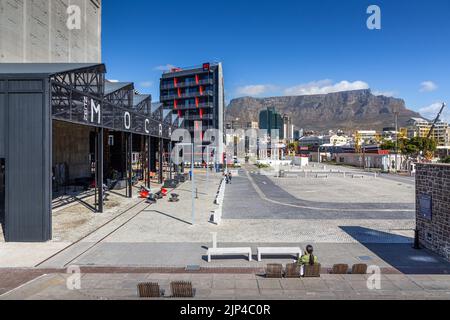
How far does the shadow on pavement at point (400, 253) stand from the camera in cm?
1234

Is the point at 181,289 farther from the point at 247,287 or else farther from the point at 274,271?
the point at 274,271

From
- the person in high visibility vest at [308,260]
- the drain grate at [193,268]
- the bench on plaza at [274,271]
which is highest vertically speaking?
the person in high visibility vest at [308,260]

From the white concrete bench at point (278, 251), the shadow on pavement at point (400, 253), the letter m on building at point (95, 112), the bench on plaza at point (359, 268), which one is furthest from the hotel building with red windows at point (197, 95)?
the bench on plaza at point (359, 268)

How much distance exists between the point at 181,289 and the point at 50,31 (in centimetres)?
3131

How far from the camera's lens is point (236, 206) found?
25703mm

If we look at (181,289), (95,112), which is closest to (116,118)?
(95,112)

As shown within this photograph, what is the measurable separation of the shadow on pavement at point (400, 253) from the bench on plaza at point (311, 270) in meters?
3.14

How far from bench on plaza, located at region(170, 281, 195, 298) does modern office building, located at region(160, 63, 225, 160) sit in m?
89.8

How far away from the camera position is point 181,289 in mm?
9633

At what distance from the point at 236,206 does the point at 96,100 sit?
1189 centimetres

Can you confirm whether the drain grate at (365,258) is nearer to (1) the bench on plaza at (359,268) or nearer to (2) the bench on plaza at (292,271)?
(1) the bench on plaza at (359,268)

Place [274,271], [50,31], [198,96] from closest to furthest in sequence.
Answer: [274,271], [50,31], [198,96]

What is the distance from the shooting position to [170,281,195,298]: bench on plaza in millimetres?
9641

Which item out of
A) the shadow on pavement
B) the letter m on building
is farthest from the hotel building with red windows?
the shadow on pavement
